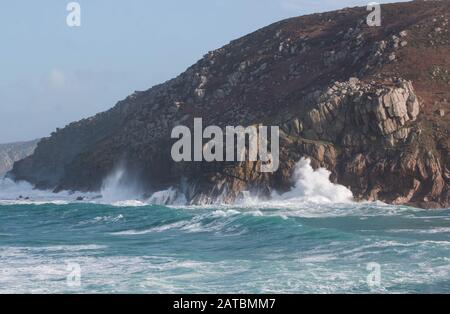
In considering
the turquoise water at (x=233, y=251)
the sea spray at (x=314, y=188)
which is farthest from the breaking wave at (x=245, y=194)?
the turquoise water at (x=233, y=251)

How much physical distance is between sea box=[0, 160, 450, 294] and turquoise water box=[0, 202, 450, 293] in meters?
0.04

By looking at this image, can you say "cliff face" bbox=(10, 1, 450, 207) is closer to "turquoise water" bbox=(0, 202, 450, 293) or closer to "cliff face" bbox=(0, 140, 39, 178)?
"turquoise water" bbox=(0, 202, 450, 293)

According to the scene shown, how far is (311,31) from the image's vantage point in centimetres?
7775

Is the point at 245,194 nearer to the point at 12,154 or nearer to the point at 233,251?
the point at 233,251

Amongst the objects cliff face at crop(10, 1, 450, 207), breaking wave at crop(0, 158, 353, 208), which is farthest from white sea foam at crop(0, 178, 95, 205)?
cliff face at crop(10, 1, 450, 207)

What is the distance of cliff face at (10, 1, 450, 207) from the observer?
53.1 m

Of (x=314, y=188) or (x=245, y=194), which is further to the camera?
(x=245, y=194)

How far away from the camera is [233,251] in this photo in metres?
31.6

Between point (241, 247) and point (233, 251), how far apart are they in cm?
115

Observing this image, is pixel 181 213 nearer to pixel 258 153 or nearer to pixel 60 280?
pixel 258 153

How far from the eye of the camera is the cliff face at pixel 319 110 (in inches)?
2092

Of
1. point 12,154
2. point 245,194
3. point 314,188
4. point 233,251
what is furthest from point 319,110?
point 12,154

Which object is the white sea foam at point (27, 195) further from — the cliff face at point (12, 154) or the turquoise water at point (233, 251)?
the cliff face at point (12, 154)
